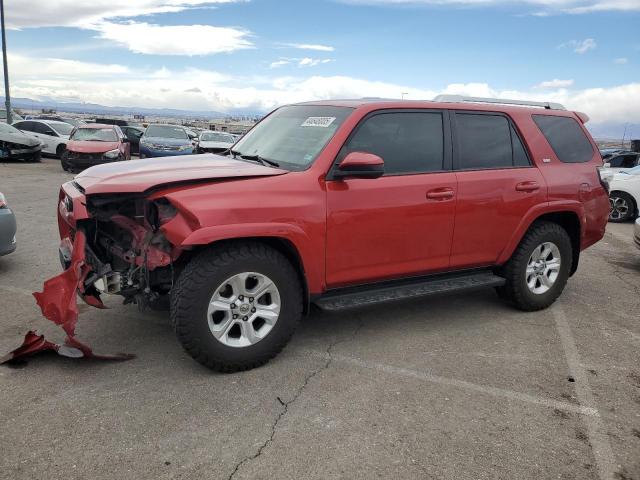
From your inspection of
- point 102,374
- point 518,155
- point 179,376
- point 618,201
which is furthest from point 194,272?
point 618,201

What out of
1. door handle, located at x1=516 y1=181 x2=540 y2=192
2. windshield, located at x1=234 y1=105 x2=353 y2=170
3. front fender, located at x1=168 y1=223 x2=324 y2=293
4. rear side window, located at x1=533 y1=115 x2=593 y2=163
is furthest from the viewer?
rear side window, located at x1=533 y1=115 x2=593 y2=163

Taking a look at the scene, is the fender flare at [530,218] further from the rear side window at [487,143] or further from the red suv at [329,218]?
the rear side window at [487,143]

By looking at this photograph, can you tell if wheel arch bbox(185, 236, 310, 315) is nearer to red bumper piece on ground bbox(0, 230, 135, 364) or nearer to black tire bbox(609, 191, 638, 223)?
red bumper piece on ground bbox(0, 230, 135, 364)

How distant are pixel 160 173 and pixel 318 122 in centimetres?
130

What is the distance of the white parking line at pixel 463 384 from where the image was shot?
11.0 ft

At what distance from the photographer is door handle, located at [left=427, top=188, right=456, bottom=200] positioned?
418cm

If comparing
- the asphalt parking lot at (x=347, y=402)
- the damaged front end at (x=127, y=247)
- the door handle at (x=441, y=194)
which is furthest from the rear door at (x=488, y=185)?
the damaged front end at (x=127, y=247)

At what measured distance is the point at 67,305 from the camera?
3.38 m

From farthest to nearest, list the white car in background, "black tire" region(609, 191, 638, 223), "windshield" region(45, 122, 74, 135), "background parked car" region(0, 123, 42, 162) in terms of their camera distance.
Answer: "windshield" region(45, 122, 74, 135) < "background parked car" region(0, 123, 42, 162) < "black tire" region(609, 191, 638, 223) < the white car in background

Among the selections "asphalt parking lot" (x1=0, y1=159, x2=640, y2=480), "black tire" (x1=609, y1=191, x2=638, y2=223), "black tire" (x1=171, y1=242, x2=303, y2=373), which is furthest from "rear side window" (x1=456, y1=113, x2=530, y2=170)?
"black tire" (x1=609, y1=191, x2=638, y2=223)

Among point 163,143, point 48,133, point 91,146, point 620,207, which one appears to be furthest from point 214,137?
point 620,207

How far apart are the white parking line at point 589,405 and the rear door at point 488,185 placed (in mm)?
907

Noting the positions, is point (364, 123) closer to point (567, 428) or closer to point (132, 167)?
point (132, 167)

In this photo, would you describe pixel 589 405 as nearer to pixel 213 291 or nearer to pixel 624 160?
pixel 213 291
